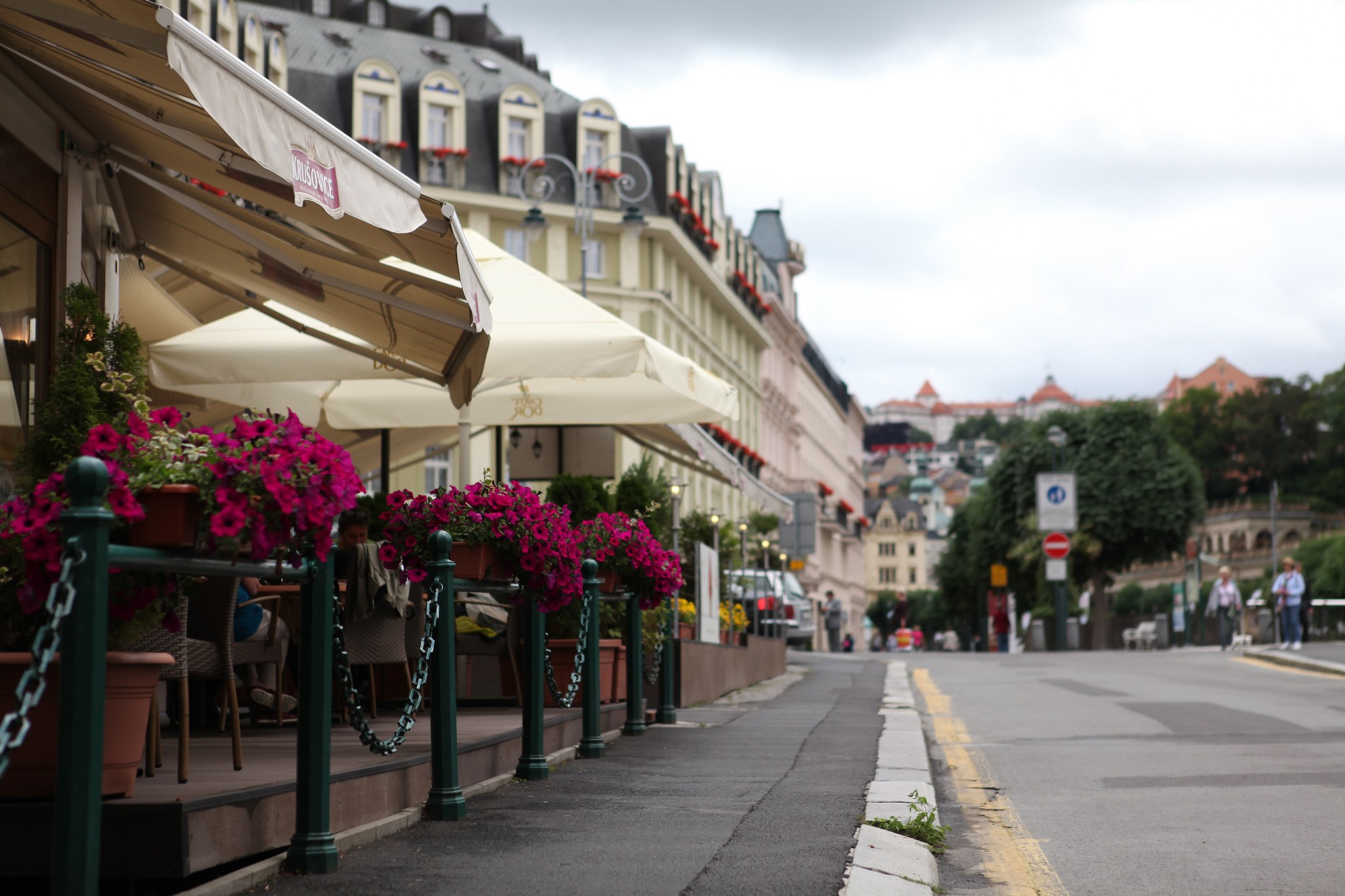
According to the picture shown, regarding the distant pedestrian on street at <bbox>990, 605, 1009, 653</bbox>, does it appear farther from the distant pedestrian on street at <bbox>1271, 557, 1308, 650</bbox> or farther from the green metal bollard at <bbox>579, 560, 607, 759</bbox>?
the green metal bollard at <bbox>579, 560, 607, 759</bbox>

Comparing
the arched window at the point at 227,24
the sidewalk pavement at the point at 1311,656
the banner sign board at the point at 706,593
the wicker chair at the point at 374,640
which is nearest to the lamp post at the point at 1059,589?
the sidewalk pavement at the point at 1311,656

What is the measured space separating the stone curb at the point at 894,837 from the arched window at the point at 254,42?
1320 inches

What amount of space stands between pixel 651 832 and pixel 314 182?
3.01m

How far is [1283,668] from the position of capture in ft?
88.7

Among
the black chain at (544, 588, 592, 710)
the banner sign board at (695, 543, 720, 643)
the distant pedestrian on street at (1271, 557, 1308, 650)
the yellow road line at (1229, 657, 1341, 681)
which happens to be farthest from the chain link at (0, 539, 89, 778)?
the distant pedestrian on street at (1271, 557, 1308, 650)

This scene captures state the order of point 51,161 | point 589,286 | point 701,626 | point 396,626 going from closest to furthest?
point 51,161 → point 396,626 → point 701,626 → point 589,286

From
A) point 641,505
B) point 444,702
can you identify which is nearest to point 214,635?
point 444,702

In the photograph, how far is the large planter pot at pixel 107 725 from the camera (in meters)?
5.11

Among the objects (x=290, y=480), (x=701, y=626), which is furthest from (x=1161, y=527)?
(x=290, y=480)

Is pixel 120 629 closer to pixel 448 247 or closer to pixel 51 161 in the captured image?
pixel 448 247

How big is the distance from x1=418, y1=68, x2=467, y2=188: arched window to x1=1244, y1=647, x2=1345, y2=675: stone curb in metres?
31.3

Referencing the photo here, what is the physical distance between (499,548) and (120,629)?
383 centimetres

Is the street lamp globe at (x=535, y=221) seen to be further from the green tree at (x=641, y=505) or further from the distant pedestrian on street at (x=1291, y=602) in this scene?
the distant pedestrian on street at (x=1291, y=602)

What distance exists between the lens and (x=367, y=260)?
934 centimetres
